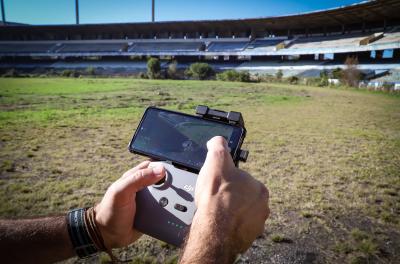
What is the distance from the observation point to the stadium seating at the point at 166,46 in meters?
50.3

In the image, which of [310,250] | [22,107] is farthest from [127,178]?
[22,107]

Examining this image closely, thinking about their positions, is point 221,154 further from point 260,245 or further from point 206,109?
point 260,245

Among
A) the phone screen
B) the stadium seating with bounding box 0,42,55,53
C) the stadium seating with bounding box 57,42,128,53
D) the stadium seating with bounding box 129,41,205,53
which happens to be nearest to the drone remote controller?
the phone screen

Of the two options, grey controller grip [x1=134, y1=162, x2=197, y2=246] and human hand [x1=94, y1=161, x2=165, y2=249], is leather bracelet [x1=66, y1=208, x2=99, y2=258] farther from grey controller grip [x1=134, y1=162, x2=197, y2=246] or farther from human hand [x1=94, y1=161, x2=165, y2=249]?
grey controller grip [x1=134, y1=162, x2=197, y2=246]

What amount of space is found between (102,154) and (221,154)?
6061 mm

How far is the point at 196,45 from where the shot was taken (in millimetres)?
51094

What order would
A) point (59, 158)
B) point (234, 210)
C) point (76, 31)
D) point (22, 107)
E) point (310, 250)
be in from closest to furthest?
point (234, 210) < point (310, 250) < point (59, 158) < point (22, 107) < point (76, 31)

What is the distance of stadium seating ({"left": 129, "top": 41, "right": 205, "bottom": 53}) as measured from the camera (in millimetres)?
50259

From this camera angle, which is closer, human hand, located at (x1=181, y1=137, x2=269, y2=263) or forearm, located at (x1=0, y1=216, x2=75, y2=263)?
human hand, located at (x1=181, y1=137, x2=269, y2=263)

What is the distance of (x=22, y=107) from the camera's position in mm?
13102

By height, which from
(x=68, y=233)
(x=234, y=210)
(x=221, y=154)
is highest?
(x=221, y=154)

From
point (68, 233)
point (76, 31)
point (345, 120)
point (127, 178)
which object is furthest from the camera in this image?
point (76, 31)

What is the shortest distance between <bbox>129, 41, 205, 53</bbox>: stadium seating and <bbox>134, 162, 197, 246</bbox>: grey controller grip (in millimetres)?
49829

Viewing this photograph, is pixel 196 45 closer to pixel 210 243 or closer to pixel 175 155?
pixel 175 155
